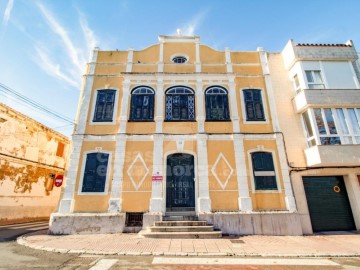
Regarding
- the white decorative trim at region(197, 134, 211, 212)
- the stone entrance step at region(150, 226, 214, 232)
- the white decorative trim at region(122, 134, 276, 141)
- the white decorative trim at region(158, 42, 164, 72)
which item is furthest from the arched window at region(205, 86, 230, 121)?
the stone entrance step at region(150, 226, 214, 232)

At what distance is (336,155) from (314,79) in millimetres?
4450

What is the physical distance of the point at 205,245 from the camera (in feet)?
22.7

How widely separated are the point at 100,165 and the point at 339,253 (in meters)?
10.1

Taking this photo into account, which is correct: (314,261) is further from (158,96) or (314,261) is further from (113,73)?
(113,73)

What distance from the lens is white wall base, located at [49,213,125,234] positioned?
8.87m

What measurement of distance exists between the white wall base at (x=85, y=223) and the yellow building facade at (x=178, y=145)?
0.04 metres

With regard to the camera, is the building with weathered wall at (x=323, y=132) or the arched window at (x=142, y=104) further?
the arched window at (x=142, y=104)

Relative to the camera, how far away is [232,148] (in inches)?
410

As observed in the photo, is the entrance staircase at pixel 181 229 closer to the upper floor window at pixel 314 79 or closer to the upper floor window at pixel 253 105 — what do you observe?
the upper floor window at pixel 253 105

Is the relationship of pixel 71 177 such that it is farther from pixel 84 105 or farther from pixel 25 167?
pixel 25 167

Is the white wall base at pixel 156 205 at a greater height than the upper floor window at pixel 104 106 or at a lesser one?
lesser

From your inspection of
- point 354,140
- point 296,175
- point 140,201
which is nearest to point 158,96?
point 140,201

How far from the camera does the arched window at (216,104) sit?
11125 mm

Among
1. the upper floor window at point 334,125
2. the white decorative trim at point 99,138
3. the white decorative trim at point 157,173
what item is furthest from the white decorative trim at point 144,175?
the upper floor window at point 334,125
